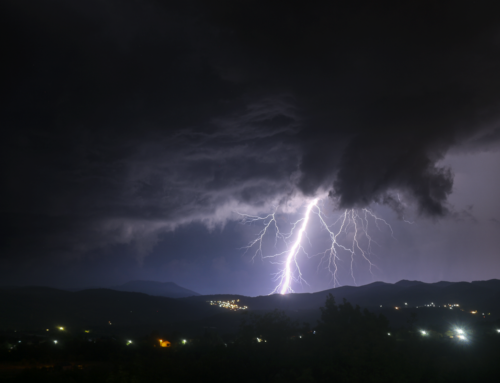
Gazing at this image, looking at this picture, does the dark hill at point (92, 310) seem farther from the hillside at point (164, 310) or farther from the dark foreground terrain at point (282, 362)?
the dark foreground terrain at point (282, 362)

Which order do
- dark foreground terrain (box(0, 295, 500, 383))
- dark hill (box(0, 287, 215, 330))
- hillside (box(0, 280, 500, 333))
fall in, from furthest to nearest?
dark hill (box(0, 287, 215, 330)) < hillside (box(0, 280, 500, 333)) < dark foreground terrain (box(0, 295, 500, 383))

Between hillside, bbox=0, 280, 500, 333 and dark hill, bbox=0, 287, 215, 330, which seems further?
dark hill, bbox=0, 287, 215, 330

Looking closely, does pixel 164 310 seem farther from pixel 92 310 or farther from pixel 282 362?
pixel 282 362

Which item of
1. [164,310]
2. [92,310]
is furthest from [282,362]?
[164,310]

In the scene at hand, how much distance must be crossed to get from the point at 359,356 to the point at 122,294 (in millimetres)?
131965

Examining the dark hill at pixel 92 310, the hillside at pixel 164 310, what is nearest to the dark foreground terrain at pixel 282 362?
the hillside at pixel 164 310

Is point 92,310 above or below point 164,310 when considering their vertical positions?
above

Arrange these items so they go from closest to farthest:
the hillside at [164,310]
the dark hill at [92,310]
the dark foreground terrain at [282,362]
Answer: the dark foreground terrain at [282,362], the hillside at [164,310], the dark hill at [92,310]

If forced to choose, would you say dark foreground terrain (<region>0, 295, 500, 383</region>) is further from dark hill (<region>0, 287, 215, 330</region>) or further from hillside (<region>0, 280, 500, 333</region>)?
dark hill (<region>0, 287, 215, 330</region>)

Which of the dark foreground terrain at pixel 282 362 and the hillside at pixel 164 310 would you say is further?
the hillside at pixel 164 310

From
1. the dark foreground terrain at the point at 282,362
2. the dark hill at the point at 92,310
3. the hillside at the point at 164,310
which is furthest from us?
the dark hill at the point at 92,310

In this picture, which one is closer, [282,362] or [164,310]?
[282,362]

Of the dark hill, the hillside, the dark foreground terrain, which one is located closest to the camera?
the dark foreground terrain

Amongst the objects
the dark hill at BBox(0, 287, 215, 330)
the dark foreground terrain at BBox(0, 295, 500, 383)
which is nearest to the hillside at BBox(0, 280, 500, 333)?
the dark hill at BBox(0, 287, 215, 330)
